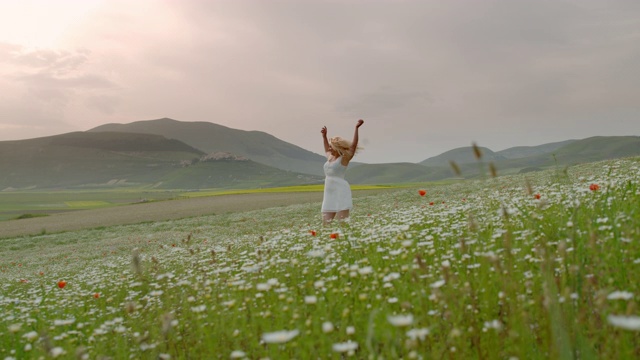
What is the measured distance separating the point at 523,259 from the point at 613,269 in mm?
835

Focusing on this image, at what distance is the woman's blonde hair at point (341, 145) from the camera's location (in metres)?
13.9

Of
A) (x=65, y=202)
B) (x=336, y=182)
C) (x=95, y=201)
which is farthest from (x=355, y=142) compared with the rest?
(x=65, y=202)

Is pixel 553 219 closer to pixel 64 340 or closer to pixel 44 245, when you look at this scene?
pixel 64 340

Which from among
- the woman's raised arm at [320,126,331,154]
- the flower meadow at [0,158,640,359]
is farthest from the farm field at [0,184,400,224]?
the flower meadow at [0,158,640,359]

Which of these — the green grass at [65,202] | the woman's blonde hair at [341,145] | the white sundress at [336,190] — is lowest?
the green grass at [65,202]

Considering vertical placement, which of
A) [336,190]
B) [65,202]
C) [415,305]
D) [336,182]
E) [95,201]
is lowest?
[95,201]

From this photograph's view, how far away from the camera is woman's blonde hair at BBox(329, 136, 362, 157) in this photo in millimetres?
13938

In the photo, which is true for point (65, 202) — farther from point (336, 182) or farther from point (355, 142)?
point (355, 142)

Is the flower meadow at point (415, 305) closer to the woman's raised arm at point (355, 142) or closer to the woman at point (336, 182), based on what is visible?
the woman's raised arm at point (355, 142)

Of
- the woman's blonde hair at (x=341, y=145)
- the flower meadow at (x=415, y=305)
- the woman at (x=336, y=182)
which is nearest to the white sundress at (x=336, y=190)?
the woman at (x=336, y=182)

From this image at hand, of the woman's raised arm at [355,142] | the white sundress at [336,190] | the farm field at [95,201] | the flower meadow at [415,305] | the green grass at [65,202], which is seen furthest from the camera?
the green grass at [65,202]

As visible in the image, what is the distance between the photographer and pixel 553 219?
6.78 metres

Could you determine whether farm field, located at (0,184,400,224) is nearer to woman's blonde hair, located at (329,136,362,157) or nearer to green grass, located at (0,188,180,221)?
green grass, located at (0,188,180,221)

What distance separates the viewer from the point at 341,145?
551 inches
